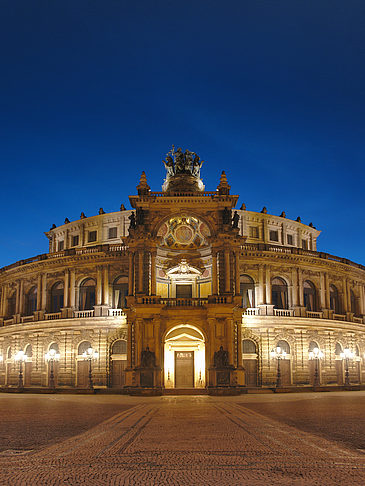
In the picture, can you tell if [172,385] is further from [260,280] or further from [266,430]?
[266,430]

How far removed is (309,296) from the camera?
5741 cm

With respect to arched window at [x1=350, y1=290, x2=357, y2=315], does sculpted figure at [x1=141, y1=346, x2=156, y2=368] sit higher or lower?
lower

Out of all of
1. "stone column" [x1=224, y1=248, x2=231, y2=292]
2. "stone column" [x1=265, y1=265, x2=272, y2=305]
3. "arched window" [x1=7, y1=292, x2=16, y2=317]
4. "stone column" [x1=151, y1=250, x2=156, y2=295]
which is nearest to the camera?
"stone column" [x1=224, y1=248, x2=231, y2=292]

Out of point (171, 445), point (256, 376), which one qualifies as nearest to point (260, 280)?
point (256, 376)

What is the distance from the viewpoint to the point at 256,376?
169 feet

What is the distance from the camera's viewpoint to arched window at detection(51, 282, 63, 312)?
2259 inches

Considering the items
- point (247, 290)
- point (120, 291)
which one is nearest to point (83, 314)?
point (120, 291)

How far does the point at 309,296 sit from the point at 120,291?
2084cm

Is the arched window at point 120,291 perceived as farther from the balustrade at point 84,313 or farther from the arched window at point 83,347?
the arched window at point 83,347

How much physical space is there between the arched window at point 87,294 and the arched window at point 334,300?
88.5 feet

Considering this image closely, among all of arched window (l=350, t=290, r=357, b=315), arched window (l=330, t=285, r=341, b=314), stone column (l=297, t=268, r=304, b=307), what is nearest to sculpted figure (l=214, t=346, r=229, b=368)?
stone column (l=297, t=268, r=304, b=307)

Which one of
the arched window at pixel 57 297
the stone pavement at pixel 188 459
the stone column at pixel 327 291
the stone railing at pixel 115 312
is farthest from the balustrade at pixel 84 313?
the stone pavement at pixel 188 459

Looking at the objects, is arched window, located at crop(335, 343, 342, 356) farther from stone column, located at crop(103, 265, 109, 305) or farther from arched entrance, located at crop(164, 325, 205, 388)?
stone column, located at crop(103, 265, 109, 305)

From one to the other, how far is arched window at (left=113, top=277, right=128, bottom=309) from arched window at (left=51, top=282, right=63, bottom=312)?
22.5ft
